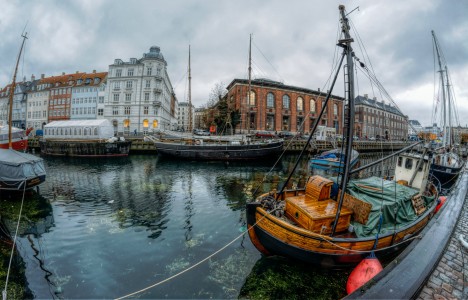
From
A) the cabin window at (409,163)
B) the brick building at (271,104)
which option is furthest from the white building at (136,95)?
the cabin window at (409,163)

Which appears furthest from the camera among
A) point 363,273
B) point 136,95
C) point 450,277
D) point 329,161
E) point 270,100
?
point 270,100

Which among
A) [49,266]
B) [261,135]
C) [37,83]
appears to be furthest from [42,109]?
[49,266]

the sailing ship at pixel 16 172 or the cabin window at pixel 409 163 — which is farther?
A: the sailing ship at pixel 16 172

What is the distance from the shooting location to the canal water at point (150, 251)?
6043mm

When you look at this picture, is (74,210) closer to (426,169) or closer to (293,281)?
(293,281)

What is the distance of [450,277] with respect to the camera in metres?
4.79

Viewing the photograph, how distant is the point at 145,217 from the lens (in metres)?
10.9

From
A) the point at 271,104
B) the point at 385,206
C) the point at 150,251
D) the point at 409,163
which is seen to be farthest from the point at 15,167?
the point at 271,104

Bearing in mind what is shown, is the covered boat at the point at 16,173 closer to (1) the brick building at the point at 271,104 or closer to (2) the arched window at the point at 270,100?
(1) the brick building at the point at 271,104

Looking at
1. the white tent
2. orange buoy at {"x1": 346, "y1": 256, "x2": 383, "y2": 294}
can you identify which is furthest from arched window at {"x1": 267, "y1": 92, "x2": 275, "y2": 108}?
orange buoy at {"x1": 346, "y1": 256, "x2": 383, "y2": 294}

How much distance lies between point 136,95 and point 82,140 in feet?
67.2

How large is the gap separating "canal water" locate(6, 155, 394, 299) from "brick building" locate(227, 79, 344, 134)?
122 feet

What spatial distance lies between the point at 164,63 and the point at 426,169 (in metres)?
57.7

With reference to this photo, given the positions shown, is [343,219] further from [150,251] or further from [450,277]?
[150,251]
